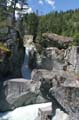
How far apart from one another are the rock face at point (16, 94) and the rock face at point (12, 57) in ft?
8.99

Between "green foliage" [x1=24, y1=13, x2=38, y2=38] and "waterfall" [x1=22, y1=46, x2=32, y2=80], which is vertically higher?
"green foliage" [x1=24, y1=13, x2=38, y2=38]

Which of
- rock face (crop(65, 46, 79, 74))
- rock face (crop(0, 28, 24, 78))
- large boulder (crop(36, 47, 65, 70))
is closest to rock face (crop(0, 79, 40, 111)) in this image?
rock face (crop(0, 28, 24, 78))

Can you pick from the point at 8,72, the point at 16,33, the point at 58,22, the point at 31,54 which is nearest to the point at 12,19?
the point at 31,54

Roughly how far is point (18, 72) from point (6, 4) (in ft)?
43.7

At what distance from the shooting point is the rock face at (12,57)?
32594mm

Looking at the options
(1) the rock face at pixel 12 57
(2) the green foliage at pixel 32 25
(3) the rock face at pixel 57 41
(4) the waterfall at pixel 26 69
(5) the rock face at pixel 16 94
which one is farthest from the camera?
(2) the green foliage at pixel 32 25

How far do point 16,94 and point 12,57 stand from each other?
213 inches

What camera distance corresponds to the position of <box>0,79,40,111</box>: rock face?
96.5ft

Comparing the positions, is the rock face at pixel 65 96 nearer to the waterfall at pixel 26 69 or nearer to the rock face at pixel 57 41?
the waterfall at pixel 26 69

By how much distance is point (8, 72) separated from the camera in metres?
33.0

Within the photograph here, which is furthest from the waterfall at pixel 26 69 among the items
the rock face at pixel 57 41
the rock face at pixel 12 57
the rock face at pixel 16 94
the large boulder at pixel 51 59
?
the rock face at pixel 16 94

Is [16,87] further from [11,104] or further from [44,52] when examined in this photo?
[44,52]

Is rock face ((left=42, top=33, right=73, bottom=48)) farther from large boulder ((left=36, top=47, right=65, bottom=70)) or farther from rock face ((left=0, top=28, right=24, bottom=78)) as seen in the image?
rock face ((left=0, top=28, right=24, bottom=78))

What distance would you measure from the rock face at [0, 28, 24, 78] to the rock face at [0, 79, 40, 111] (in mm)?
2740
